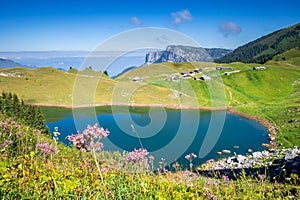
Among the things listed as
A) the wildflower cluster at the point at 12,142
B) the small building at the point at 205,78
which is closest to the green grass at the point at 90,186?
the wildflower cluster at the point at 12,142

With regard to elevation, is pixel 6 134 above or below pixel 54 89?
above

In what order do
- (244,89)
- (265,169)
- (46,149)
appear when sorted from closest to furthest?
(265,169)
(46,149)
(244,89)

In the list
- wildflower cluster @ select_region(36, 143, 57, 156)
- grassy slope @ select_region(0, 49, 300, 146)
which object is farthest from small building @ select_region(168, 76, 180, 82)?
wildflower cluster @ select_region(36, 143, 57, 156)

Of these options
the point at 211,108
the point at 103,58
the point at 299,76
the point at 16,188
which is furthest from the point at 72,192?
the point at 299,76

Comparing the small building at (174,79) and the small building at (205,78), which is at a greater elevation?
the small building at (205,78)

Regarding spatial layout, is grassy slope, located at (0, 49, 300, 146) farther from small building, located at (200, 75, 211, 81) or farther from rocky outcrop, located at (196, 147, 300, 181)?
rocky outcrop, located at (196, 147, 300, 181)

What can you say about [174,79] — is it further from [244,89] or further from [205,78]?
[244,89]

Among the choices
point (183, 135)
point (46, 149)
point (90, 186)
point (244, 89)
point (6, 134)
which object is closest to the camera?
point (90, 186)

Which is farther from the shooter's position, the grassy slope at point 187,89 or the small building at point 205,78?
the small building at point 205,78

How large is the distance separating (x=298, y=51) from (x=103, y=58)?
172 metres

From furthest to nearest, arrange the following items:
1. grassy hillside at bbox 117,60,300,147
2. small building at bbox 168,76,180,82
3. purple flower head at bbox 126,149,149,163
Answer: small building at bbox 168,76,180,82 → grassy hillside at bbox 117,60,300,147 → purple flower head at bbox 126,149,149,163

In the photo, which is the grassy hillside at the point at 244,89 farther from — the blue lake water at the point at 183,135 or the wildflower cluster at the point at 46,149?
the wildflower cluster at the point at 46,149

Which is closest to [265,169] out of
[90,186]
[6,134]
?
[90,186]

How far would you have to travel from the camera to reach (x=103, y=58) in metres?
8.96
